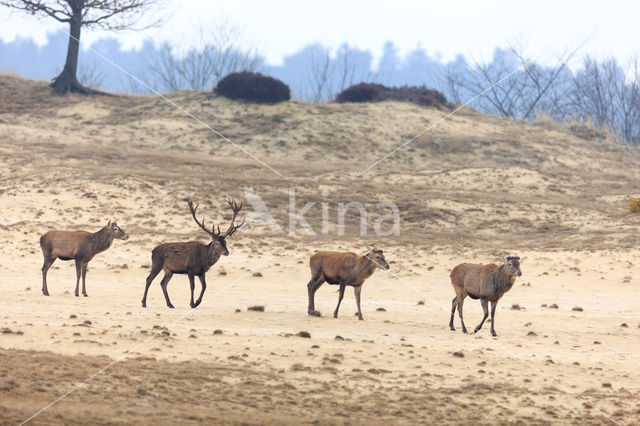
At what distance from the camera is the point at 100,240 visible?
688 inches

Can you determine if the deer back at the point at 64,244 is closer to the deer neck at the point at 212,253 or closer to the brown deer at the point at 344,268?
the deer neck at the point at 212,253

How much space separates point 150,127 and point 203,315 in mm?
26769

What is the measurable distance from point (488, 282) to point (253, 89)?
31.6 meters

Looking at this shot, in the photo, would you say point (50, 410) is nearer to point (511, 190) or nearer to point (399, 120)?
point (511, 190)

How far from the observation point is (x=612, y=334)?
14.8 meters

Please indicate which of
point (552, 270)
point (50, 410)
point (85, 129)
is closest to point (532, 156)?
point (552, 270)

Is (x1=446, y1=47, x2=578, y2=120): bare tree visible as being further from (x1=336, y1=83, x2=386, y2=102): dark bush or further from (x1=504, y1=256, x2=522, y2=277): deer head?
(x1=504, y1=256, x2=522, y2=277): deer head

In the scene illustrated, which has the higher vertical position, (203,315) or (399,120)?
(399,120)

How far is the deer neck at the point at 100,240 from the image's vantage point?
56.9 ft

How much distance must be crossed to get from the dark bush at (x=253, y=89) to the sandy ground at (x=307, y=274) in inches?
40.0

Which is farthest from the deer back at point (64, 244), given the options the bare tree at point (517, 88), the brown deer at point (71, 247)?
the bare tree at point (517, 88)

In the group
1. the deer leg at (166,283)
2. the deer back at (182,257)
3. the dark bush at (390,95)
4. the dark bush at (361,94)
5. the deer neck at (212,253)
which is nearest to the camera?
the deer leg at (166,283)

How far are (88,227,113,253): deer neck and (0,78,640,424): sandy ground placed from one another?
1065 millimetres

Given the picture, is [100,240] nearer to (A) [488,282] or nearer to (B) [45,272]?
(B) [45,272]
